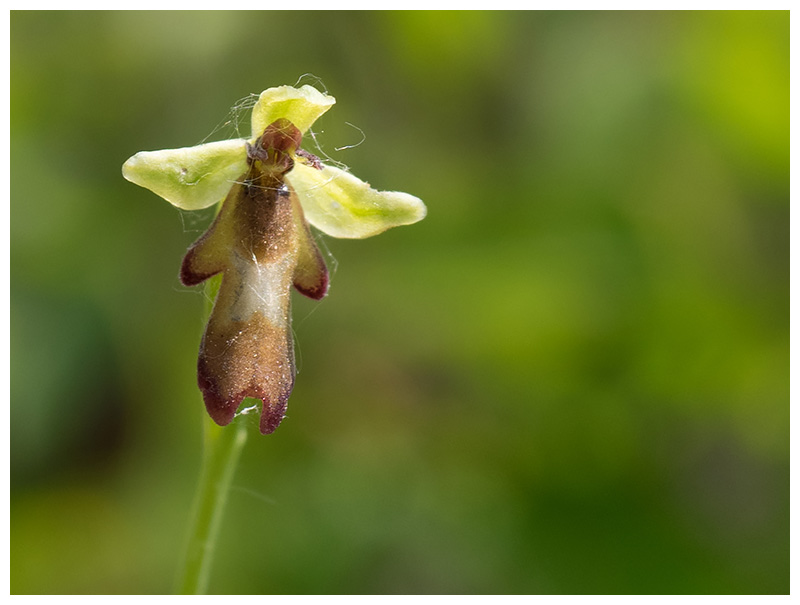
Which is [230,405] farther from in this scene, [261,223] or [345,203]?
[345,203]

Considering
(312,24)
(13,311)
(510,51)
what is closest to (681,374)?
(510,51)

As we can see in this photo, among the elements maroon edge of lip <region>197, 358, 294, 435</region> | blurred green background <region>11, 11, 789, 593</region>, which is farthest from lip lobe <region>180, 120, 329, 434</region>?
blurred green background <region>11, 11, 789, 593</region>

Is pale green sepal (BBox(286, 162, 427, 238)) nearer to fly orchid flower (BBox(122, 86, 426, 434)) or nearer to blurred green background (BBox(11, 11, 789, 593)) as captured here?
fly orchid flower (BBox(122, 86, 426, 434))

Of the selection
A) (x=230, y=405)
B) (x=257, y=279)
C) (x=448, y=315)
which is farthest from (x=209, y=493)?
(x=448, y=315)

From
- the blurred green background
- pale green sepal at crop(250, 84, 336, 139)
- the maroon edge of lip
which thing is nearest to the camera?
the maroon edge of lip

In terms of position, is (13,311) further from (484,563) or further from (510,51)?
(510,51)

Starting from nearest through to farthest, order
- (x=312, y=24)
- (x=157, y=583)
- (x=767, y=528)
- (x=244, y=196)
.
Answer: (x=244, y=196) → (x=157, y=583) → (x=767, y=528) → (x=312, y=24)
